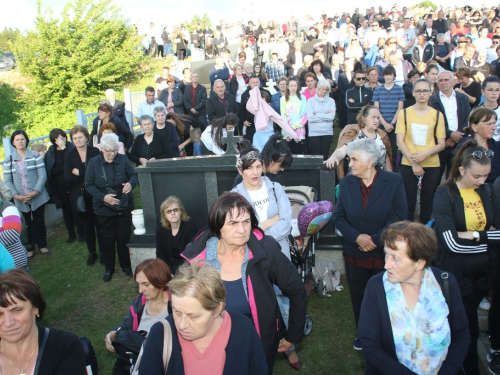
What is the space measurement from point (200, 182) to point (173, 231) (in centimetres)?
89

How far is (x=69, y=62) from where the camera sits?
2384cm

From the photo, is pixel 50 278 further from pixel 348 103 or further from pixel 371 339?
pixel 348 103

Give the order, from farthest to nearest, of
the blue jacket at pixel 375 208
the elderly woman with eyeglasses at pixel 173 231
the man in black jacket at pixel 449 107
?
the man in black jacket at pixel 449 107, the elderly woman with eyeglasses at pixel 173 231, the blue jacket at pixel 375 208

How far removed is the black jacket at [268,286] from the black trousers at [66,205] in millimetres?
5513

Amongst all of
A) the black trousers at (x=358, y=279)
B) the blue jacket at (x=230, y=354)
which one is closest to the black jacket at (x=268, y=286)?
the blue jacket at (x=230, y=354)

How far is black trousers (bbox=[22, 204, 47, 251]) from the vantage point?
26.0 feet

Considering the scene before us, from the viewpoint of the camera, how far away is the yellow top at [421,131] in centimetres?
622

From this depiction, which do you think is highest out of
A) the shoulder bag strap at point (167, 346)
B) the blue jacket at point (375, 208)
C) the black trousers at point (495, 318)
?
the blue jacket at point (375, 208)

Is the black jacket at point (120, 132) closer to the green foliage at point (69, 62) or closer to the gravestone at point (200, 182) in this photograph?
the gravestone at point (200, 182)

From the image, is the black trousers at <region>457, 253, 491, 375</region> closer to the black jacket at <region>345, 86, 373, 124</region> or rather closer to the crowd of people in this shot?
the crowd of people

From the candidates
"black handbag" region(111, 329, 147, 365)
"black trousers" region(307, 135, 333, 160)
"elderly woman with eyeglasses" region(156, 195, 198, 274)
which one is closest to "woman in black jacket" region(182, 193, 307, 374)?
"black handbag" region(111, 329, 147, 365)

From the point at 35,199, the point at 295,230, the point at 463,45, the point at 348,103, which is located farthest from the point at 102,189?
the point at 463,45

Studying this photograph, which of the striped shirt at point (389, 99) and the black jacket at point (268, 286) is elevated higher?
the striped shirt at point (389, 99)

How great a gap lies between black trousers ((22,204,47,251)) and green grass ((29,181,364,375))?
0.70ft
